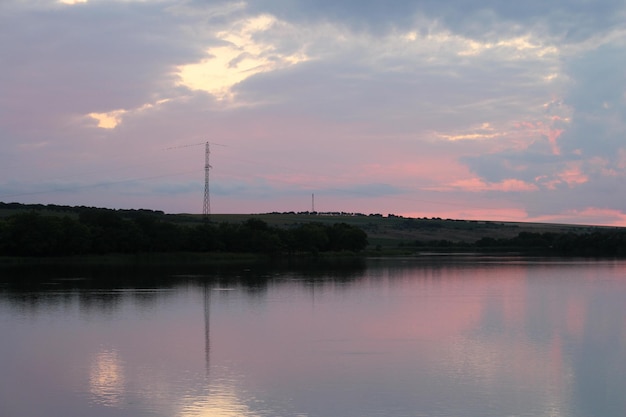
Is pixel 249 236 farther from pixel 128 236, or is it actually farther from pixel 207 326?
pixel 207 326

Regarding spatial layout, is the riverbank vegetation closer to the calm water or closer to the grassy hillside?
the grassy hillside

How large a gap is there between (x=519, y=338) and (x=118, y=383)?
12.9 metres

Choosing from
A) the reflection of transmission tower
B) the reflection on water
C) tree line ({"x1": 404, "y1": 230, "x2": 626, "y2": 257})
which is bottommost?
the reflection on water

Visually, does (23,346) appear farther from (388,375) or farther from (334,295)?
(334,295)

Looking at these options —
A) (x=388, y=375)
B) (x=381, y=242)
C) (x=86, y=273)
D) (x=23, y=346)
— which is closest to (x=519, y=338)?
(x=388, y=375)

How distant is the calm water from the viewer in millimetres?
15883

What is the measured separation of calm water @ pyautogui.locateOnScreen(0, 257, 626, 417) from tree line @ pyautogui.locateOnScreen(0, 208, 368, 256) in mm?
34363

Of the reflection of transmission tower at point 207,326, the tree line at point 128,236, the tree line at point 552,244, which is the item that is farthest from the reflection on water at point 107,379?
the tree line at point 552,244

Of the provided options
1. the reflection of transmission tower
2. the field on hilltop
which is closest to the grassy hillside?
the field on hilltop

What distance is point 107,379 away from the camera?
18125 mm

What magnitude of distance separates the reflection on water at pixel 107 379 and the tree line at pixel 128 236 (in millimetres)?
56069

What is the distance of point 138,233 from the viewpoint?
80.0m

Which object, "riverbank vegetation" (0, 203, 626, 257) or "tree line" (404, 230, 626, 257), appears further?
"tree line" (404, 230, 626, 257)

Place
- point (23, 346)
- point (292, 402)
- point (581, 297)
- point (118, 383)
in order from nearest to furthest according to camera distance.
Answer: point (292, 402)
point (118, 383)
point (23, 346)
point (581, 297)
